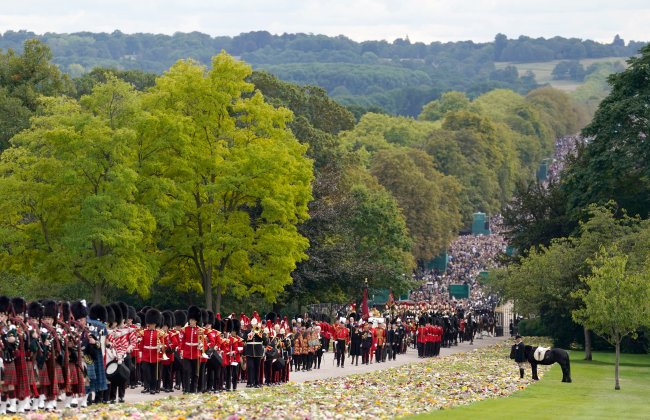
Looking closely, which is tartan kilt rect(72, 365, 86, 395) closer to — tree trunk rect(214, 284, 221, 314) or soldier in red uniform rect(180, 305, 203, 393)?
soldier in red uniform rect(180, 305, 203, 393)

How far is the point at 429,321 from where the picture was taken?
71750 millimetres

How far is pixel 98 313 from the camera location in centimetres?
3591

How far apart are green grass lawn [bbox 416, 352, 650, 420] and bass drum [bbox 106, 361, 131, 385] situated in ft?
23.1

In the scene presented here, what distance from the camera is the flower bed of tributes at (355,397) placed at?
29.7m

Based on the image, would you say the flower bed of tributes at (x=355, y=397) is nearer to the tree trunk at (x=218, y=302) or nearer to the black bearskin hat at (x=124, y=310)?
the black bearskin hat at (x=124, y=310)

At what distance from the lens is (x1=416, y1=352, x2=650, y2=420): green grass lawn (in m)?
34.5

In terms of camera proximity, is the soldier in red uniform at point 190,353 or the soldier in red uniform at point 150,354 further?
the soldier in red uniform at point 190,353

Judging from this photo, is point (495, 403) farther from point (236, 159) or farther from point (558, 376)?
point (236, 159)

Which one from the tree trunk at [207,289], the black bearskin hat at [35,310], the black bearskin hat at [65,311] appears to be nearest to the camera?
the black bearskin hat at [35,310]

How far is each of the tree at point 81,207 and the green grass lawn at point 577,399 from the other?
1779 cm

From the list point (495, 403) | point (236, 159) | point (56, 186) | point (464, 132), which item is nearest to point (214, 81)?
point (236, 159)

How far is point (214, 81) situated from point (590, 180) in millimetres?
21697

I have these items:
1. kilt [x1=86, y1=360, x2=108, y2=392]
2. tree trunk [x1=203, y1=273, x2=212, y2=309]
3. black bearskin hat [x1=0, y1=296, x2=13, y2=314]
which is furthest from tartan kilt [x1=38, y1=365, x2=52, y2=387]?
tree trunk [x1=203, y1=273, x2=212, y2=309]

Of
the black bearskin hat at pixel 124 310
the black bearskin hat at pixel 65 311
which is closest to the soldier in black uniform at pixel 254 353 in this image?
the black bearskin hat at pixel 124 310
